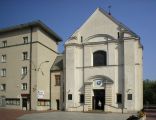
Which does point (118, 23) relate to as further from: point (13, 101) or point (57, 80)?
point (13, 101)

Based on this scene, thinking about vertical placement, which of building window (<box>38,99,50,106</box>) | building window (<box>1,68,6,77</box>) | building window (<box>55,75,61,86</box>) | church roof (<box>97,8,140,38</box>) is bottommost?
building window (<box>38,99,50,106</box>)

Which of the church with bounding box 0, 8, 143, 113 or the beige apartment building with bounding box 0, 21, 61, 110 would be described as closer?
the church with bounding box 0, 8, 143, 113

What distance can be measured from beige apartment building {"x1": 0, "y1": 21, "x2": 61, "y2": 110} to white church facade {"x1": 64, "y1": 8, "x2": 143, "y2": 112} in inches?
172

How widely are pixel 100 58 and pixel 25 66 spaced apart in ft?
43.1

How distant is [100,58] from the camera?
45.9 metres

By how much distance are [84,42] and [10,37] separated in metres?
13.9

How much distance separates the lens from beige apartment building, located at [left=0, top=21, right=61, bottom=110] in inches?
1831

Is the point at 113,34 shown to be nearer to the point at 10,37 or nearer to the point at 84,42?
the point at 84,42

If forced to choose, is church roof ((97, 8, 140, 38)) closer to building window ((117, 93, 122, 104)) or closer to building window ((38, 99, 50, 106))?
building window ((117, 93, 122, 104))

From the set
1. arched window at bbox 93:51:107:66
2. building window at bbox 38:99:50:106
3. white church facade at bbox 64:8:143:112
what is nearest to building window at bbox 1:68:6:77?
building window at bbox 38:99:50:106

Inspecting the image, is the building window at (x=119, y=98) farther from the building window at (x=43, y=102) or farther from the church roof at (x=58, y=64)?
the building window at (x=43, y=102)

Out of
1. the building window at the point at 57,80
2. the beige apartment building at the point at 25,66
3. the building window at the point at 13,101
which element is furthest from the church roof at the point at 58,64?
the building window at the point at 13,101

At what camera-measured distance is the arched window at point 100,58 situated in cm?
4547

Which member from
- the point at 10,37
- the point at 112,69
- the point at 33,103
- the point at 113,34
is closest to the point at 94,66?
the point at 112,69
